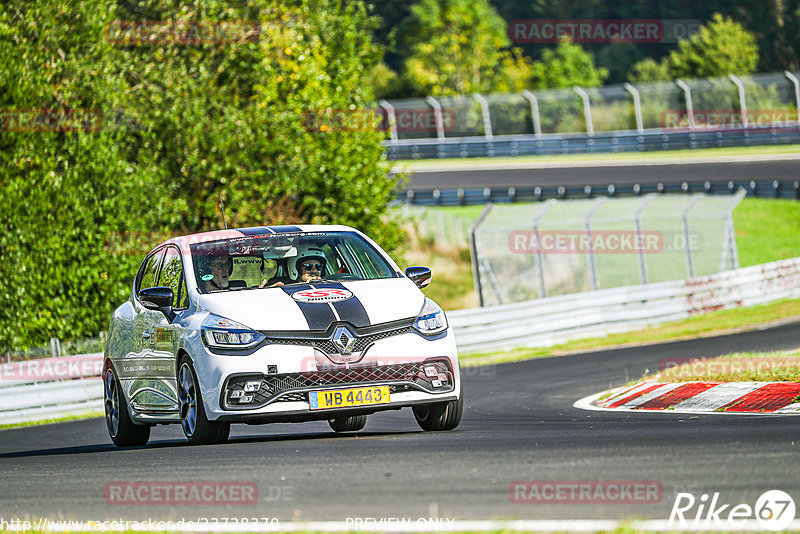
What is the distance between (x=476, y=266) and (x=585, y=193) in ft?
53.7

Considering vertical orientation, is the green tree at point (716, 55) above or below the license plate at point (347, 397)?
above

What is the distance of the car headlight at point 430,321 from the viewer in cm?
873

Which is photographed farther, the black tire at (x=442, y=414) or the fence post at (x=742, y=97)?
the fence post at (x=742, y=97)

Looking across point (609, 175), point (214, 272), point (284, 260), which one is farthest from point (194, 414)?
point (609, 175)

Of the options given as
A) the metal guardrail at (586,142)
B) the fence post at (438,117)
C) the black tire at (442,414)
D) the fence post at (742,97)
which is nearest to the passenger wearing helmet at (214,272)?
the black tire at (442,414)

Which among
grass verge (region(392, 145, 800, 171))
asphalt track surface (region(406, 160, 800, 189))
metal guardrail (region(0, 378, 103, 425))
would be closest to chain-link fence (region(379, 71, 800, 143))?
grass verge (region(392, 145, 800, 171))

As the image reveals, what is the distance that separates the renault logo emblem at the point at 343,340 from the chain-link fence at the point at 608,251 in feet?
49.1

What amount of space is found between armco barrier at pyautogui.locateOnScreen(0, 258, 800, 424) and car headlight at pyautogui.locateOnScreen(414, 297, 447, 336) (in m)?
10.00

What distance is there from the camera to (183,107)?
24297 millimetres

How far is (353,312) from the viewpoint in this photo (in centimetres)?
855

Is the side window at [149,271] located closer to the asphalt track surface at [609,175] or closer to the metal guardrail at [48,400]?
the metal guardrail at [48,400]

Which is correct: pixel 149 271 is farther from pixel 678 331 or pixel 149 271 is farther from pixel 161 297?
pixel 678 331

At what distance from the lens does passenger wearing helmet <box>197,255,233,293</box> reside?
9312 mm

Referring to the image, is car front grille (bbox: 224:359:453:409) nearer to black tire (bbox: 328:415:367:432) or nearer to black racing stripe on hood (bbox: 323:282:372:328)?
black racing stripe on hood (bbox: 323:282:372:328)
